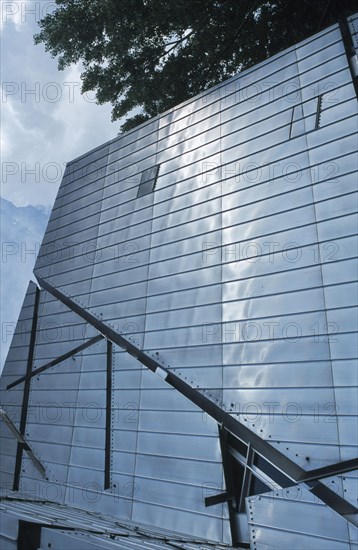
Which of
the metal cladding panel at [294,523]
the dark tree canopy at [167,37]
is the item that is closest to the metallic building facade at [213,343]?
the metal cladding panel at [294,523]

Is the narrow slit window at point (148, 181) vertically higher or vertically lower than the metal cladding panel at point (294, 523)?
higher

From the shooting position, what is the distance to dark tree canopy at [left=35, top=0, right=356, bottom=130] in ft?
36.0

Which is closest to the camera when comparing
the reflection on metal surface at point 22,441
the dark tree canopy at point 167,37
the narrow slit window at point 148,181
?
the reflection on metal surface at point 22,441

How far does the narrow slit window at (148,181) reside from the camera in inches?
350

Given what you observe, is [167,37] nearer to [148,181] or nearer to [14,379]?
[148,181]

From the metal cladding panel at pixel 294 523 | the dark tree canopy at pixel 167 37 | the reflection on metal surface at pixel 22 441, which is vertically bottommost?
the metal cladding panel at pixel 294 523

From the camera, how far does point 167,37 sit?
40.8 ft

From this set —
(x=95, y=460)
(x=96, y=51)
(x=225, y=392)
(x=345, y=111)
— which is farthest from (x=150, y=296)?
(x=96, y=51)

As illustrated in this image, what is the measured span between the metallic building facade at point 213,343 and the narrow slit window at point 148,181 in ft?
0.11

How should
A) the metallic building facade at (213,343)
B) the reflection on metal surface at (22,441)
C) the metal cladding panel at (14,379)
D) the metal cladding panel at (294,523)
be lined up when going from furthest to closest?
the metal cladding panel at (14,379), the reflection on metal surface at (22,441), the metallic building facade at (213,343), the metal cladding panel at (294,523)

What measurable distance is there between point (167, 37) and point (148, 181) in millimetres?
6514

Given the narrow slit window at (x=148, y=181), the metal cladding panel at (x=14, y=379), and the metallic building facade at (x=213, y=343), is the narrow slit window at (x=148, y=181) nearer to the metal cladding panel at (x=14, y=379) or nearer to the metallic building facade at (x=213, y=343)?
the metallic building facade at (x=213, y=343)

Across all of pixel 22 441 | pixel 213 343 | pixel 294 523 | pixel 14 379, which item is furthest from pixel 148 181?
pixel 294 523

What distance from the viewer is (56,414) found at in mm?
8312
